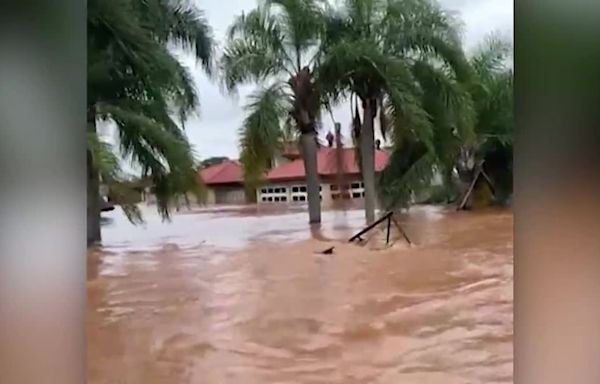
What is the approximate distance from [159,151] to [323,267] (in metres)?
0.47

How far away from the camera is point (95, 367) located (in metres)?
1.65

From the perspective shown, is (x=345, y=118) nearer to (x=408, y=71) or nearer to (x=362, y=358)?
(x=408, y=71)

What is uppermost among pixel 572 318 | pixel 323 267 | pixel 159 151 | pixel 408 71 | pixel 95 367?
pixel 408 71

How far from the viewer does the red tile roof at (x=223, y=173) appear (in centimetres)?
165


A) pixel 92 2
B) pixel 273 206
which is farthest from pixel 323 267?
pixel 92 2

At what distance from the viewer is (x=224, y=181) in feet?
5.41

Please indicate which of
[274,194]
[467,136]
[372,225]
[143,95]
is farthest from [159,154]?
[467,136]

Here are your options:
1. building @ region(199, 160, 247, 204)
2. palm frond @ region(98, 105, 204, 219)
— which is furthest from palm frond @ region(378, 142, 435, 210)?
palm frond @ region(98, 105, 204, 219)

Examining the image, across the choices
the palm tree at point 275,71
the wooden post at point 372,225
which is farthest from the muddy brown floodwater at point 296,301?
the palm tree at point 275,71

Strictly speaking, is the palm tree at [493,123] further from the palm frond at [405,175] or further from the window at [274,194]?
the window at [274,194]

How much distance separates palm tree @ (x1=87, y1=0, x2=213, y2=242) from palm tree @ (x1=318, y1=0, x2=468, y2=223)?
31cm

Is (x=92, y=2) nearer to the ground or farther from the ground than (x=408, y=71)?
farther from the ground

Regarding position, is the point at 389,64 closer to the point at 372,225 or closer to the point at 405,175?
the point at 405,175

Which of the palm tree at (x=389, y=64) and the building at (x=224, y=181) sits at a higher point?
the palm tree at (x=389, y=64)
